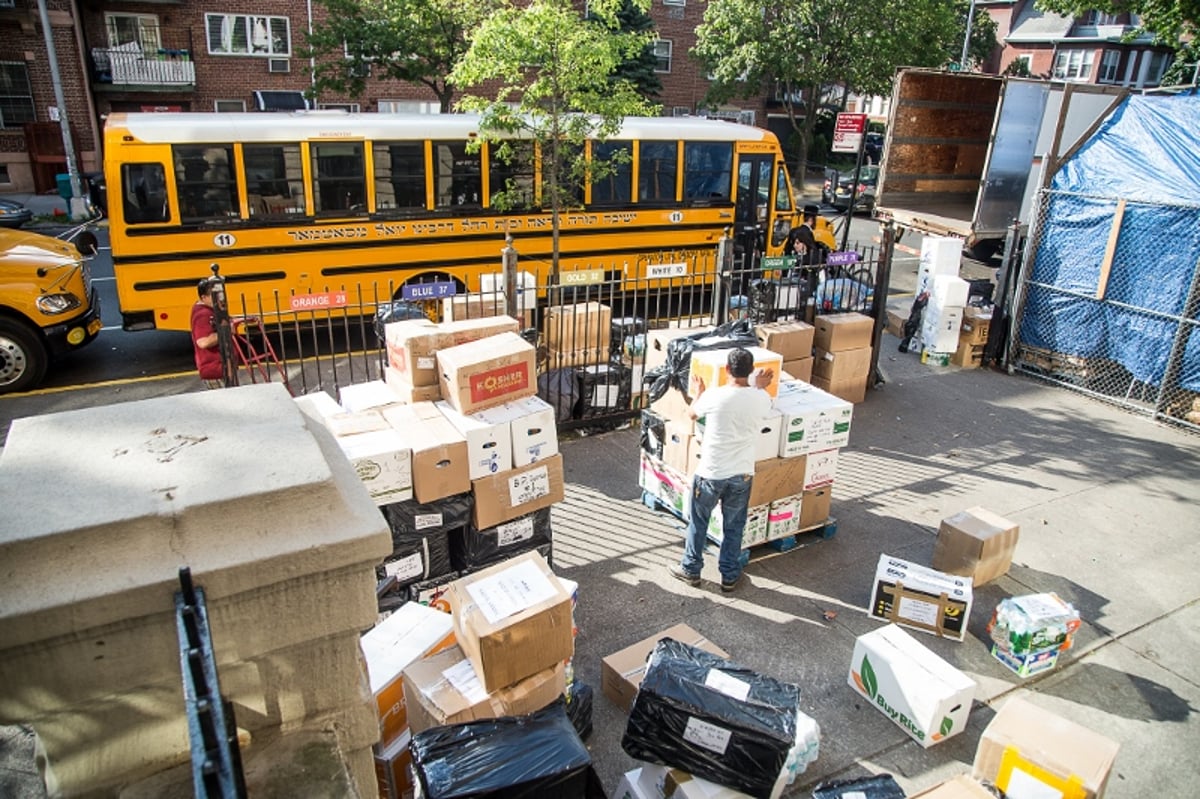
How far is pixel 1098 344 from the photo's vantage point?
10.1 metres

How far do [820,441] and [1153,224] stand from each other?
6.21 meters

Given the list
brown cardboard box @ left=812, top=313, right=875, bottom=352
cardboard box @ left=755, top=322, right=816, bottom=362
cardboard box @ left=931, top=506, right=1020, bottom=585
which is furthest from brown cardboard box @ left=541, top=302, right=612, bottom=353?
cardboard box @ left=931, top=506, right=1020, bottom=585

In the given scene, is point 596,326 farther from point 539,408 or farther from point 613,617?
point 613,617

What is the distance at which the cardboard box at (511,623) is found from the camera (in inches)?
150

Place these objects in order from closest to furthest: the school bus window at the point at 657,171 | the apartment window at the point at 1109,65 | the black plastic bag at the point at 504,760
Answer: the black plastic bag at the point at 504,760 → the school bus window at the point at 657,171 → the apartment window at the point at 1109,65

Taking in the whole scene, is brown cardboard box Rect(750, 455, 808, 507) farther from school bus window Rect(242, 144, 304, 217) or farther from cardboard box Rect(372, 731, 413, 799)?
school bus window Rect(242, 144, 304, 217)

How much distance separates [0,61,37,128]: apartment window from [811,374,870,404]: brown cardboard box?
24931 millimetres

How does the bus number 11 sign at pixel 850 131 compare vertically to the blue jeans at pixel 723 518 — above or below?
above

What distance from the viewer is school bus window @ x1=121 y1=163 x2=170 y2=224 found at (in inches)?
375

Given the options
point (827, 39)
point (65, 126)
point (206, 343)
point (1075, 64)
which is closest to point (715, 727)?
point (206, 343)

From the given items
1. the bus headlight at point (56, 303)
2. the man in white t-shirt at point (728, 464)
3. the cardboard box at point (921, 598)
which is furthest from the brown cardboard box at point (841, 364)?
the bus headlight at point (56, 303)

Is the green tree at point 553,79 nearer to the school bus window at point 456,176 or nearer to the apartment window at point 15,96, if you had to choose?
the school bus window at point 456,176

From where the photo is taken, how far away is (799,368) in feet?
28.7

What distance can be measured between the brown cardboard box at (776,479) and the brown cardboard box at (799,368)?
8.35 feet
